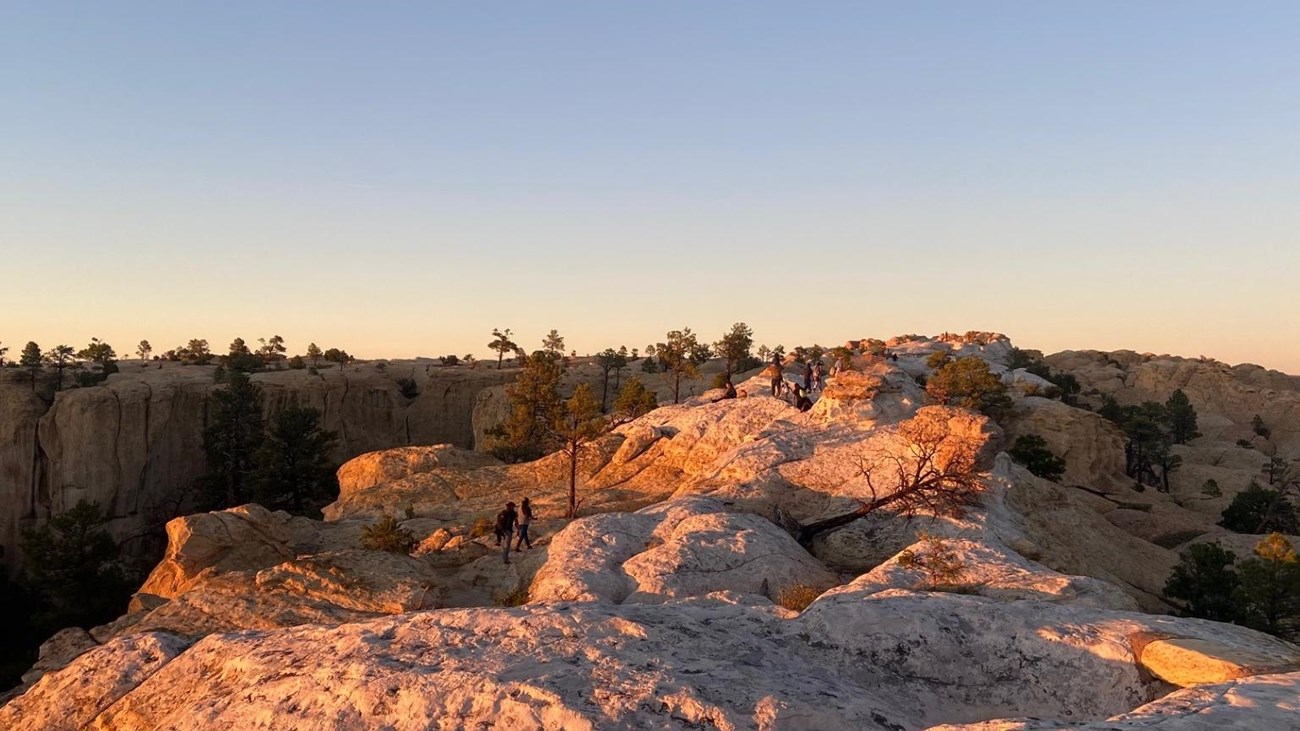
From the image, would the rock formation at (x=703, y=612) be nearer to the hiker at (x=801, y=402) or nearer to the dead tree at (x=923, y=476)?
the dead tree at (x=923, y=476)

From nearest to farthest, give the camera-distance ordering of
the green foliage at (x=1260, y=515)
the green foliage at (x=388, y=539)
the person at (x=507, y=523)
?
the person at (x=507, y=523)
the green foliage at (x=388, y=539)
the green foliage at (x=1260, y=515)

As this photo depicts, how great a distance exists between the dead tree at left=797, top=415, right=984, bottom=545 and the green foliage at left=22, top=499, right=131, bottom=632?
1560 inches

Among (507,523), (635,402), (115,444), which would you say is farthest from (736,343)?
(115,444)

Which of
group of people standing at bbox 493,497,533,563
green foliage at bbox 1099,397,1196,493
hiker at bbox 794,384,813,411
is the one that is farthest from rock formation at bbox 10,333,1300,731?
green foliage at bbox 1099,397,1196,493

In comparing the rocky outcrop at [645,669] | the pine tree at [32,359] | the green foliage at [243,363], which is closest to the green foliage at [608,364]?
the green foliage at [243,363]

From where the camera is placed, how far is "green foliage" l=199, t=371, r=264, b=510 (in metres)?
56.3

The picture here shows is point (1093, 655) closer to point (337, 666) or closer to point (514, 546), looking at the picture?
point (337, 666)

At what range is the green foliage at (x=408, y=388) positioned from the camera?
84688mm

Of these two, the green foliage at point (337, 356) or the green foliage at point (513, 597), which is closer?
the green foliage at point (513, 597)

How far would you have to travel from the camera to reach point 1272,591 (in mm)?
24156

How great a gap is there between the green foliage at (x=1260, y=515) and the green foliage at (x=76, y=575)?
65.9 meters

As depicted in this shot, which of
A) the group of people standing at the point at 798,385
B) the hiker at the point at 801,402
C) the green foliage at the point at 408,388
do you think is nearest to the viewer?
the hiker at the point at 801,402

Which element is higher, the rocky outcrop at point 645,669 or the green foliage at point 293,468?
the rocky outcrop at point 645,669

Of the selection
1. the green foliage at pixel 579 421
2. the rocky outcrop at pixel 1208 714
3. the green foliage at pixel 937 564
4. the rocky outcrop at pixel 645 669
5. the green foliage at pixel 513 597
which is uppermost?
the green foliage at pixel 579 421
